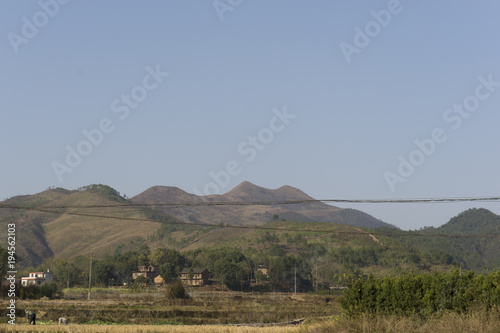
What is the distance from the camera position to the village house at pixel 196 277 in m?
144

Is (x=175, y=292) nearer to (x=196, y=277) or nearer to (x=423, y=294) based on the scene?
(x=423, y=294)

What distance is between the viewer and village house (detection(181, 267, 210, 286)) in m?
A: 144

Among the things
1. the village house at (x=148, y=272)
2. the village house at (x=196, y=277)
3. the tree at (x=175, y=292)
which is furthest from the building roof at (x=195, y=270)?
the tree at (x=175, y=292)

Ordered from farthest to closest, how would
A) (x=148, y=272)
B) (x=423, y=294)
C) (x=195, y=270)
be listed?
(x=148, y=272)
(x=195, y=270)
(x=423, y=294)

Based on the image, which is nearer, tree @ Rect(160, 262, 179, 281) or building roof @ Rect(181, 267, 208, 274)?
building roof @ Rect(181, 267, 208, 274)

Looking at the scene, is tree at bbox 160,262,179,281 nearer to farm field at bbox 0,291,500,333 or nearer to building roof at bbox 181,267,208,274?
building roof at bbox 181,267,208,274

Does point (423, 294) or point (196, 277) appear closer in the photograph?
point (423, 294)

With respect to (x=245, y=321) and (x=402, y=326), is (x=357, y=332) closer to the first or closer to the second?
(x=402, y=326)

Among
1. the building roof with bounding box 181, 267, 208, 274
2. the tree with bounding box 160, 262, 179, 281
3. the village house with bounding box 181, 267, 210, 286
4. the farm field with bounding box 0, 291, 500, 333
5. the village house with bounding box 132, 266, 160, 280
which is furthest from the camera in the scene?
the village house with bounding box 132, 266, 160, 280

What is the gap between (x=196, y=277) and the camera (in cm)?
14538

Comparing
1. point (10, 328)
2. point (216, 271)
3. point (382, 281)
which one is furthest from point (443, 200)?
point (216, 271)

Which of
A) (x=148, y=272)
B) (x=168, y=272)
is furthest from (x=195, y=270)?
(x=148, y=272)

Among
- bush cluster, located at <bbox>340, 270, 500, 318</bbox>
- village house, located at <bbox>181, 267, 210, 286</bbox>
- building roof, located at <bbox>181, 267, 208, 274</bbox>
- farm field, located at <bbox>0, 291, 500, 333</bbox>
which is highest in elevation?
bush cluster, located at <bbox>340, 270, 500, 318</bbox>

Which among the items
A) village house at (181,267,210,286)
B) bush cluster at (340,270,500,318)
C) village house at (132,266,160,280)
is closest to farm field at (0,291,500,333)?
bush cluster at (340,270,500,318)
